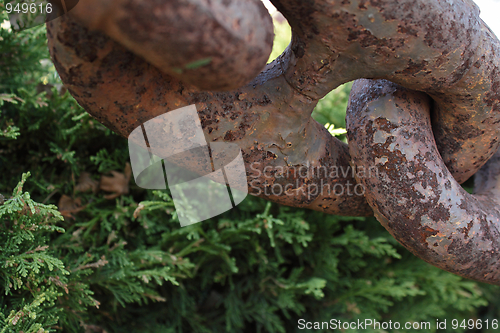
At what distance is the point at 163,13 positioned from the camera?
1.10 ft

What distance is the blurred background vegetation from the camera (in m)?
0.93

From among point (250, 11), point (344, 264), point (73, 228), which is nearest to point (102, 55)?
point (250, 11)

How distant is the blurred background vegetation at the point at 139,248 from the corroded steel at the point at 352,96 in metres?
0.43

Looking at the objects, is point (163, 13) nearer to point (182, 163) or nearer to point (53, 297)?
point (182, 163)

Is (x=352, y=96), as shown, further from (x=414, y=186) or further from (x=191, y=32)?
→ (x=191, y=32)

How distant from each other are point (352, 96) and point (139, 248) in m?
0.79

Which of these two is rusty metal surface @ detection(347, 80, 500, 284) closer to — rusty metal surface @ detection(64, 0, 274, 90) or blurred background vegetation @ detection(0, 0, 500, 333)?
rusty metal surface @ detection(64, 0, 274, 90)

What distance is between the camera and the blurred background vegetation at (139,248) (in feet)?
3.05

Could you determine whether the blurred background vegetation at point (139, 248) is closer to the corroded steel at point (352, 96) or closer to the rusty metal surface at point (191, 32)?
the corroded steel at point (352, 96)

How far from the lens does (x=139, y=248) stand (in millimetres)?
1076

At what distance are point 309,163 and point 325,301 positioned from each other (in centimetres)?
90

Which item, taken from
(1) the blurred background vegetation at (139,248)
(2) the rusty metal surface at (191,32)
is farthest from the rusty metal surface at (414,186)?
(1) the blurred background vegetation at (139,248)

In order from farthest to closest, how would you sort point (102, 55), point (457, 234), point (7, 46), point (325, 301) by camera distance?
point (325, 301)
point (7, 46)
point (457, 234)
point (102, 55)

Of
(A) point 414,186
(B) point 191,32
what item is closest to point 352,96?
(A) point 414,186
